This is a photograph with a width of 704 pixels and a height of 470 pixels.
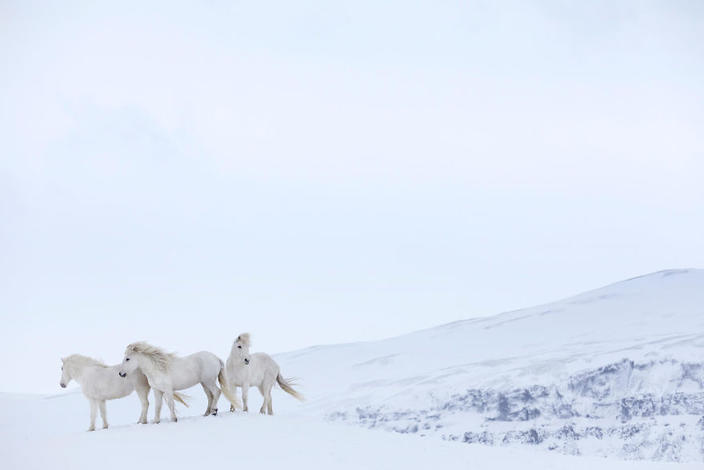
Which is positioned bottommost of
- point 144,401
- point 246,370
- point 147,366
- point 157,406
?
point 157,406

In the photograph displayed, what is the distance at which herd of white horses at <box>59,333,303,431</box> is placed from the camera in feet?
61.1

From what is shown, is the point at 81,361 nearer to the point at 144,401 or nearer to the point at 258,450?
the point at 144,401

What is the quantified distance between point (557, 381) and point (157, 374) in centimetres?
3236

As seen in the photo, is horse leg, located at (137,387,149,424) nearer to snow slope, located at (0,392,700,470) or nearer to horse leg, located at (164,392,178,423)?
snow slope, located at (0,392,700,470)

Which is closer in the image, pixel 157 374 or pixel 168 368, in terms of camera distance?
pixel 157 374

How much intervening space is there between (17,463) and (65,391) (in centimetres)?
4988

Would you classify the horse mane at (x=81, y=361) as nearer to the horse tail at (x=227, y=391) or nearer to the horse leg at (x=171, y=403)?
the horse leg at (x=171, y=403)

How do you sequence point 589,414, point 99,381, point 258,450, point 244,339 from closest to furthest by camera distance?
point 258,450 → point 99,381 → point 244,339 → point 589,414

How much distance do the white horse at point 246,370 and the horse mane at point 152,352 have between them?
1557mm

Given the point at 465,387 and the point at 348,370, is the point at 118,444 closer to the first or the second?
the point at 465,387

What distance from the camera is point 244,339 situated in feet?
63.8

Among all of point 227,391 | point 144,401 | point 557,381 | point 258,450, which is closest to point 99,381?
point 144,401

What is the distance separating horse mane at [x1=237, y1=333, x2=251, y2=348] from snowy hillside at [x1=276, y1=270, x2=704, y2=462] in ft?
88.1

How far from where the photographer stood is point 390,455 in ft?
57.9
